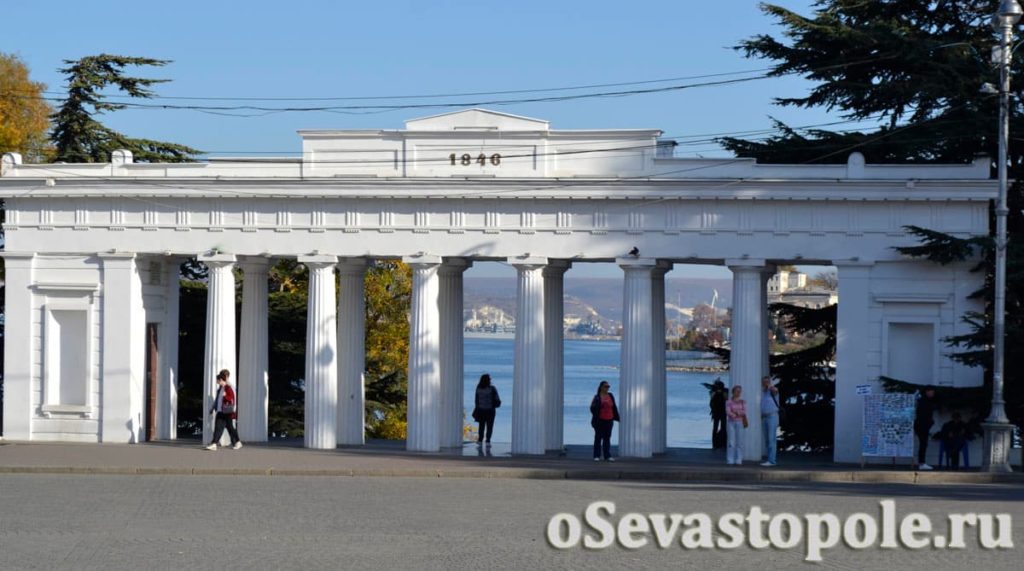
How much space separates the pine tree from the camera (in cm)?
4003

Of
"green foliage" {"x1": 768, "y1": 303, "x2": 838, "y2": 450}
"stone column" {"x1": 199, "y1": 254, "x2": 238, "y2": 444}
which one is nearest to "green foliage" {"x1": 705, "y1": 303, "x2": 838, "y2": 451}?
"green foliage" {"x1": 768, "y1": 303, "x2": 838, "y2": 450}

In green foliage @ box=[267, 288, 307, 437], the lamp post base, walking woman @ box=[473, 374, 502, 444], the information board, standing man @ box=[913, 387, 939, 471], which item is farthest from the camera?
green foliage @ box=[267, 288, 307, 437]

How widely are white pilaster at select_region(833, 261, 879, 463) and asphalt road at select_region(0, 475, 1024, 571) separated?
6113 millimetres

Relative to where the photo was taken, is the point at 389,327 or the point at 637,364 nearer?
the point at 637,364

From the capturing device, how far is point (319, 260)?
119 ft

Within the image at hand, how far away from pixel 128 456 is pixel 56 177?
7662 mm

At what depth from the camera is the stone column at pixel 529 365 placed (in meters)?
Answer: 35.9

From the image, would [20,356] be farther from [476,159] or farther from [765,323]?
[765,323]

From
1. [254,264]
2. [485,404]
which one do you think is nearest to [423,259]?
[485,404]

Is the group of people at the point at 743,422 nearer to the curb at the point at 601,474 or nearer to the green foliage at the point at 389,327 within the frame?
the curb at the point at 601,474

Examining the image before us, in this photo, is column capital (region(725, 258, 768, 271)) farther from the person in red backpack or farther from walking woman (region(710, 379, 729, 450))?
the person in red backpack

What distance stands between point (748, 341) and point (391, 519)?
51.6 feet

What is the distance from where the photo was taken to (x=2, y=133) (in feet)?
172

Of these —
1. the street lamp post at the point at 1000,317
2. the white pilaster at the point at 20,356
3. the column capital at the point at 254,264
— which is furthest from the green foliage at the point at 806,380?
the white pilaster at the point at 20,356
